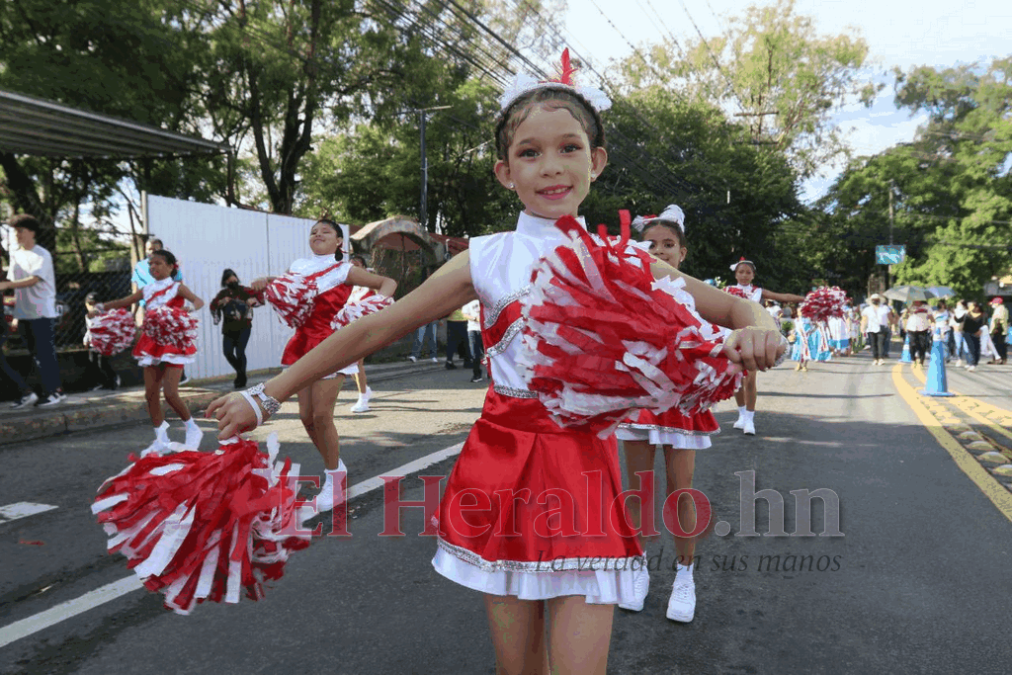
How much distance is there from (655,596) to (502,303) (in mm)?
2296

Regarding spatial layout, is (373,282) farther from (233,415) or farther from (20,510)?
(233,415)

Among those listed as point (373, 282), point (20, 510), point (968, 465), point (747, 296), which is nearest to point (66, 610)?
point (20, 510)

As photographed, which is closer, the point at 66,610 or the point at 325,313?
the point at 66,610

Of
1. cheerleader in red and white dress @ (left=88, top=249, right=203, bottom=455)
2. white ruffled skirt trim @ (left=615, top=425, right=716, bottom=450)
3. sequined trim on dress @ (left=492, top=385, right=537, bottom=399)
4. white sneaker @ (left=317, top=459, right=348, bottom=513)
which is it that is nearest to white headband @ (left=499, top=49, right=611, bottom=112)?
sequined trim on dress @ (left=492, top=385, right=537, bottom=399)

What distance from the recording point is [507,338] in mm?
1861

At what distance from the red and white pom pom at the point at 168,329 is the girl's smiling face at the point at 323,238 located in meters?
1.87

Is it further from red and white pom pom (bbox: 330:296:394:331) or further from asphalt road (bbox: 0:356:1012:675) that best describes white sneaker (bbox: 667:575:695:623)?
red and white pom pom (bbox: 330:296:394:331)

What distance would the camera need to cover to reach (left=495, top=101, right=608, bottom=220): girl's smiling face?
1.91 m

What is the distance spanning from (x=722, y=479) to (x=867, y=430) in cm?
350

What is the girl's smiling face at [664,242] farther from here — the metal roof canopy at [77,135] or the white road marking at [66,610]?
the metal roof canopy at [77,135]

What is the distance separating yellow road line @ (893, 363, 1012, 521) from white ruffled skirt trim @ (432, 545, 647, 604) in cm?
428

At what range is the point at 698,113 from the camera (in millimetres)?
34438

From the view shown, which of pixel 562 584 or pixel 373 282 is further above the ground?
pixel 373 282

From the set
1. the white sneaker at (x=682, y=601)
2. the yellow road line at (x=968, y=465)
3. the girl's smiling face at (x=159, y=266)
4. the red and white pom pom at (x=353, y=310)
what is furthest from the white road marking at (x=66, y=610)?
the yellow road line at (x=968, y=465)
